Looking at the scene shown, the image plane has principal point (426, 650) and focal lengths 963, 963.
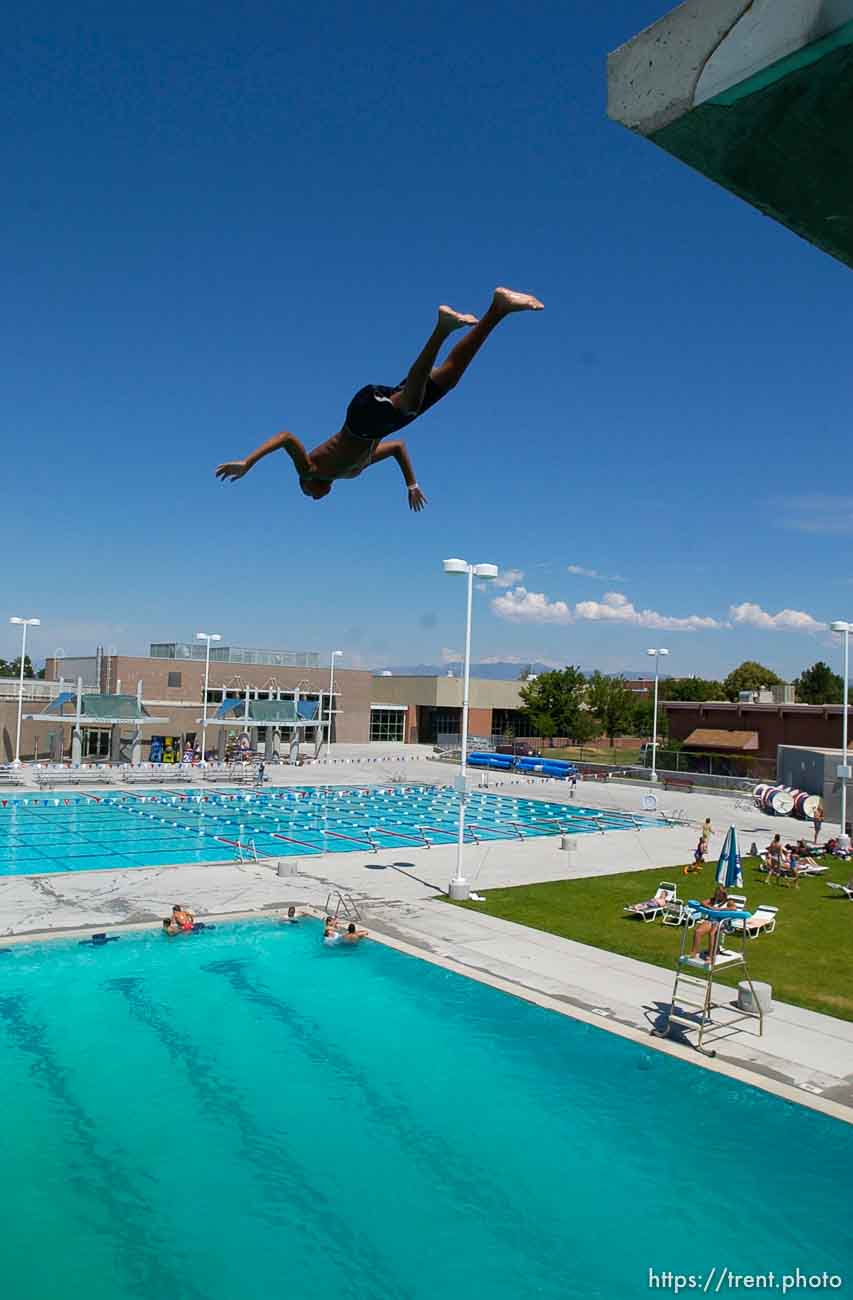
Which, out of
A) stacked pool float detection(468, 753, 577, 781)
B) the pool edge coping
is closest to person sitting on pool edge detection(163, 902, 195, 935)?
the pool edge coping

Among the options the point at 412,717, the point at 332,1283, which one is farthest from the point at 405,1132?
the point at 412,717

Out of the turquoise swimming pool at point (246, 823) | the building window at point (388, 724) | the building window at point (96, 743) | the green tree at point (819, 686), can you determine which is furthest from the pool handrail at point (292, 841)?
the green tree at point (819, 686)

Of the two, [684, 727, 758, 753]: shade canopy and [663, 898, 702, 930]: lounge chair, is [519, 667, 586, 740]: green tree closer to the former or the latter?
[684, 727, 758, 753]: shade canopy

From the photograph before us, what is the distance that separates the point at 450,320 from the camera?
3914 mm

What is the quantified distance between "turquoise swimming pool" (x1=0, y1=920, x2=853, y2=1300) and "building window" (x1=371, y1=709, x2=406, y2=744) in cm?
5862

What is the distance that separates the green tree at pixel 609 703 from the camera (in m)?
67.6

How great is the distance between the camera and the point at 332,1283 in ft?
24.5

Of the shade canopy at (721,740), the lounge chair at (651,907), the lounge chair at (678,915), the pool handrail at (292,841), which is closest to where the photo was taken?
the lounge chair at (678,915)

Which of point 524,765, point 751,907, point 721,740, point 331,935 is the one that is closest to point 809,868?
point 751,907

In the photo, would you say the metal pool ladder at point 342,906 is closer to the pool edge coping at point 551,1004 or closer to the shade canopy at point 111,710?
the pool edge coping at point 551,1004

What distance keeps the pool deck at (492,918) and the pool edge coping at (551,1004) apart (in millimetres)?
26

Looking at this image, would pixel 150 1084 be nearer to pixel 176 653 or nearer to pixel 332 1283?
pixel 332 1283

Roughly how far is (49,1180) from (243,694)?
49348 millimetres

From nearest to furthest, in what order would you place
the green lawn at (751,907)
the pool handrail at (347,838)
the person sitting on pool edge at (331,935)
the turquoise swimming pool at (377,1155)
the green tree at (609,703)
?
the turquoise swimming pool at (377,1155)
the green lawn at (751,907)
the person sitting on pool edge at (331,935)
the pool handrail at (347,838)
the green tree at (609,703)
